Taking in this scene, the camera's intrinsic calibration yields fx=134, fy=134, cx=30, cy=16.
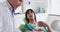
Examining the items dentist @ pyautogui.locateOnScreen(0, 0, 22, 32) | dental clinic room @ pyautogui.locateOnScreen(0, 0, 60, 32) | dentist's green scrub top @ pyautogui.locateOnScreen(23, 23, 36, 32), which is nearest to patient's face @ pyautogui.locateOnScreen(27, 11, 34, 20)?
dental clinic room @ pyautogui.locateOnScreen(0, 0, 60, 32)

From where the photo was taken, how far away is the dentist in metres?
0.49

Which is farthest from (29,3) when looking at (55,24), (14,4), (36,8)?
(14,4)

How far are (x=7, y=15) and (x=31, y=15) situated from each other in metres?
1.75

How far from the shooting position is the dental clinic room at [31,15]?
506 millimetres

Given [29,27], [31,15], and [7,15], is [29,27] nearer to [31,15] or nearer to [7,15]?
[31,15]

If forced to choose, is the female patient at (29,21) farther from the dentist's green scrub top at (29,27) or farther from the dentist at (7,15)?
the dentist at (7,15)

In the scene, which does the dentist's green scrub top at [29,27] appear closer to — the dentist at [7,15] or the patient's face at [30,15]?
the patient's face at [30,15]

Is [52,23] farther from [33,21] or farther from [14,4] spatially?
[14,4]

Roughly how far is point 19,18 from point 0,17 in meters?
1.71

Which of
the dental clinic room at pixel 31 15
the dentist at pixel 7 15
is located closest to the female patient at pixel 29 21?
the dental clinic room at pixel 31 15

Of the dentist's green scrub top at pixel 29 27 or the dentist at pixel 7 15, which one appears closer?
the dentist at pixel 7 15

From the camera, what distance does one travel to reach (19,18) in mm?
2189

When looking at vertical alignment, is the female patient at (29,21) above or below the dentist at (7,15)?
below

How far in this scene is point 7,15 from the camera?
50 cm
